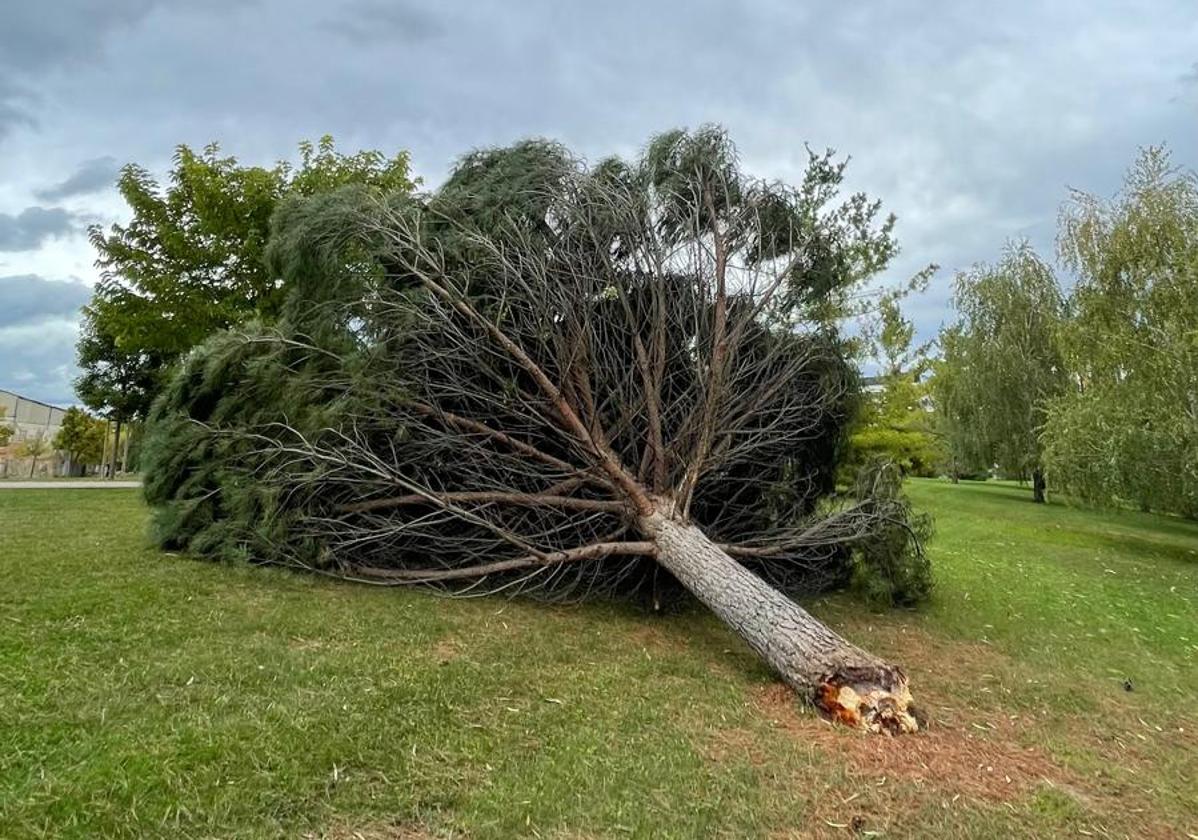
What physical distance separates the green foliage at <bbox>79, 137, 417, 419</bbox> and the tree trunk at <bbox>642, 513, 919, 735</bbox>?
8.85 m

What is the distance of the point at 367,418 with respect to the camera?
5082 mm

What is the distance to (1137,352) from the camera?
33.6ft

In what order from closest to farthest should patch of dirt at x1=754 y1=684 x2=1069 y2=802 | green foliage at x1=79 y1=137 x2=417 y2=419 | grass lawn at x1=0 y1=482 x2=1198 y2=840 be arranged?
grass lawn at x1=0 y1=482 x2=1198 y2=840 → patch of dirt at x1=754 y1=684 x2=1069 y2=802 → green foliage at x1=79 y1=137 x2=417 y2=419

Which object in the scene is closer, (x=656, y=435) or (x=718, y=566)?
(x=718, y=566)

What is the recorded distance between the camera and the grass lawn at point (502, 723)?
2.08 m

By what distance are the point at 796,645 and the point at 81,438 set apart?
98.4 feet

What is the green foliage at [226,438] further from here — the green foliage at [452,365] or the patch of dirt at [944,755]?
the patch of dirt at [944,755]

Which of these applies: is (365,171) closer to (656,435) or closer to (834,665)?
(656,435)

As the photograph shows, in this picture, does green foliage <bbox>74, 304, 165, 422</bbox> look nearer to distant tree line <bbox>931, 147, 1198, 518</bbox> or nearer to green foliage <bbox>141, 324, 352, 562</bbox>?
green foliage <bbox>141, 324, 352, 562</bbox>

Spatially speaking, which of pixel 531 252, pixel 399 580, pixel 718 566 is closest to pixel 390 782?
pixel 718 566

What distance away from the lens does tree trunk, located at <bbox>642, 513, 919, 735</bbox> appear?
3164 millimetres

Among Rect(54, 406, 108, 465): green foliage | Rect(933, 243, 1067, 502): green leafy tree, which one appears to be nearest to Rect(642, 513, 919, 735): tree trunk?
Rect(933, 243, 1067, 502): green leafy tree

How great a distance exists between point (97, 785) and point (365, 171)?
1148cm

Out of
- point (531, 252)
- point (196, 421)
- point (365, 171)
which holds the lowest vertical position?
point (196, 421)
